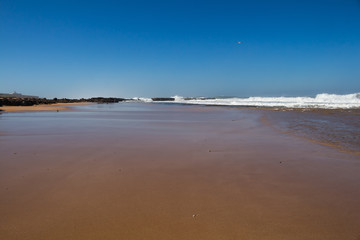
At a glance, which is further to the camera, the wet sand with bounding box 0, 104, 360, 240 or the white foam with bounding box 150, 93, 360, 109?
the white foam with bounding box 150, 93, 360, 109

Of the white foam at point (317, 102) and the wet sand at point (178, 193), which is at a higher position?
the white foam at point (317, 102)

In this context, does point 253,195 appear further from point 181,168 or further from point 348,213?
point 181,168

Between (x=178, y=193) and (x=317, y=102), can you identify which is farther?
(x=317, y=102)

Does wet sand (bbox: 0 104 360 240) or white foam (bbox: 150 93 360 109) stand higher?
white foam (bbox: 150 93 360 109)

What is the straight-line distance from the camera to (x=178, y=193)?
309 cm

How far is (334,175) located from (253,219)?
2237 millimetres

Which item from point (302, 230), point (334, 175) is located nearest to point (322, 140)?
point (334, 175)

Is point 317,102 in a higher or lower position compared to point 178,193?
higher

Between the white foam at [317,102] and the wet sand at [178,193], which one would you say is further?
the white foam at [317,102]

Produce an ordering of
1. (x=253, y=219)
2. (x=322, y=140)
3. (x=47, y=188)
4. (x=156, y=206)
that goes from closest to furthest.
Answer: (x=253, y=219) → (x=156, y=206) → (x=47, y=188) → (x=322, y=140)

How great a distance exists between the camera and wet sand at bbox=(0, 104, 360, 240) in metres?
2.28

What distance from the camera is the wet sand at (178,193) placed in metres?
2.28

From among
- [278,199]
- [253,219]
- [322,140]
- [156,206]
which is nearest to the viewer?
[253,219]

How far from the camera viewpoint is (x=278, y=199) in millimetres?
2928
